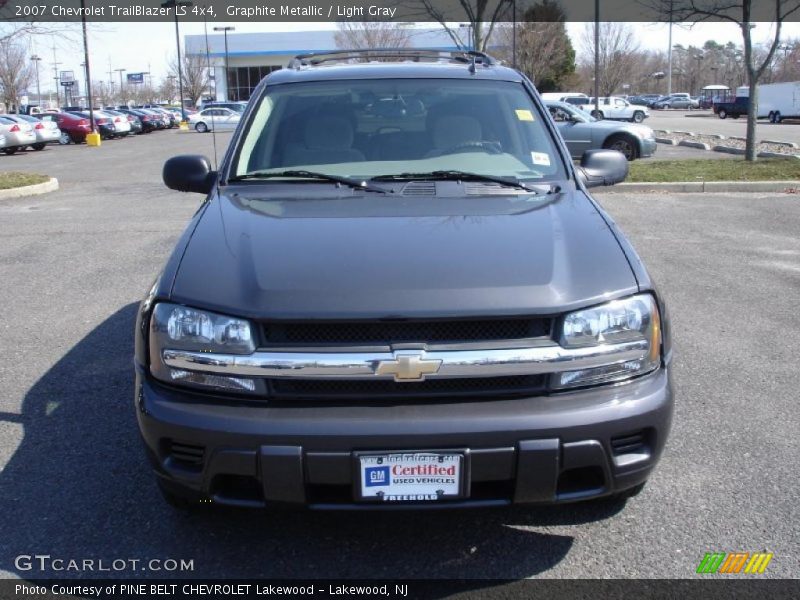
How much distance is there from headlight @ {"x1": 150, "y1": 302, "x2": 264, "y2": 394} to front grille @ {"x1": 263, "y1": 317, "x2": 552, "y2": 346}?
0.32ft

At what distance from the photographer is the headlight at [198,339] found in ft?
8.50

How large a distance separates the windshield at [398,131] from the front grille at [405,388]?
147cm

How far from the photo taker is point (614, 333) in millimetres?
2656

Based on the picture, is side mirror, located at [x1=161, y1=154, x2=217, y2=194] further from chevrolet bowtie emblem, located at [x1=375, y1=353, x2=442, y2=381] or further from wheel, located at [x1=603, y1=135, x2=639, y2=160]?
wheel, located at [x1=603, y1=135, x2=639, y2=160]

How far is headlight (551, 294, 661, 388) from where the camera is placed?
2602 millimetres

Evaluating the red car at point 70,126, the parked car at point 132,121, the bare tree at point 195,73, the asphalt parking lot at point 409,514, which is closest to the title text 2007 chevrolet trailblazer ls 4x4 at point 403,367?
the asphalt parking lot at point 409,514

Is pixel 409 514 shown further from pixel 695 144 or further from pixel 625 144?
pixel 695 144

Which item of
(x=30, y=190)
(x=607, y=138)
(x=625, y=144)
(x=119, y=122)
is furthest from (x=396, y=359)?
(x=119, y=122)

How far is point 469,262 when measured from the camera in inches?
109

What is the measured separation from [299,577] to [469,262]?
125cm

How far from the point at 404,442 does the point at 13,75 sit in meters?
A: 64.3

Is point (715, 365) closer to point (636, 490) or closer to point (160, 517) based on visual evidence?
point (636, 490)

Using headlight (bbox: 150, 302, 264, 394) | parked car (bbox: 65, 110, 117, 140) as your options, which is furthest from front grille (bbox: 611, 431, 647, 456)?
parked car (bbox: 65, 110, 117, 140)

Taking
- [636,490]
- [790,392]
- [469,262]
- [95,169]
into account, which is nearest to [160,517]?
[469,262]
